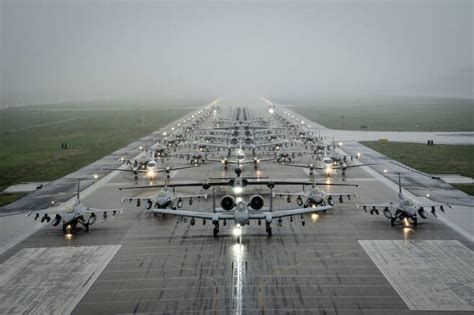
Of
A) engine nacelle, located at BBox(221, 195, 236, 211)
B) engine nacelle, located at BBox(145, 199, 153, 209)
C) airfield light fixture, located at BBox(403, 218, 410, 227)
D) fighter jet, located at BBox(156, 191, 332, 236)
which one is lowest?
airfield light fixture, located at BBox(403, 218, 410, 227)

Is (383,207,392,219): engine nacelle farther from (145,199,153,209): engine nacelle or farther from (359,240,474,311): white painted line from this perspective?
(145,199,153,209): engine nacelle

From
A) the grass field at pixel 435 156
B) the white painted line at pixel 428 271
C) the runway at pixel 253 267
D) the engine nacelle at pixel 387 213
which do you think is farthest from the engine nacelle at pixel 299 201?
the grass field at pixel 435 156

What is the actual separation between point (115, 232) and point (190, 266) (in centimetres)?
1487

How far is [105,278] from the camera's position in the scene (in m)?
38.0

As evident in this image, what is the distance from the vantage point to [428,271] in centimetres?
3844

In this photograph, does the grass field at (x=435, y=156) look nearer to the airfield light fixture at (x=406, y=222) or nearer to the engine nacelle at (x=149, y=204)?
the airfield light fixture at (x=406, y=222)

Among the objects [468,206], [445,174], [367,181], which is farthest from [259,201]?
[445,174]

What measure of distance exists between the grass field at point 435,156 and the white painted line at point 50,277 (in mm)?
59043

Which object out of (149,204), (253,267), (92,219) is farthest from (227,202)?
(92,219)

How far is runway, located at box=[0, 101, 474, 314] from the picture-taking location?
32.9m

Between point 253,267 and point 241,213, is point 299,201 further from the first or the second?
point 253,267

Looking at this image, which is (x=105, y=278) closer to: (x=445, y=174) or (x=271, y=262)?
(x=271, y=262)

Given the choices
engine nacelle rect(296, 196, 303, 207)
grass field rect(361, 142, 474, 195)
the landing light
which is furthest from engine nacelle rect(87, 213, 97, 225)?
grass field rect(361, 142, 474, 195)

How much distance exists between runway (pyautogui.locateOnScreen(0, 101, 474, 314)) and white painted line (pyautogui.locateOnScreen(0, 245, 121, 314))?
0.56ft
